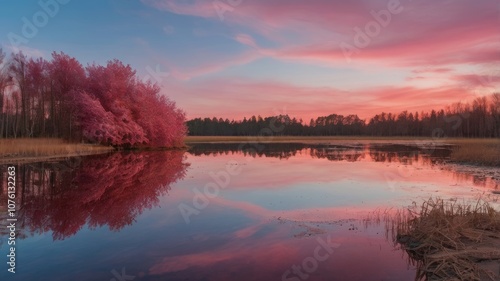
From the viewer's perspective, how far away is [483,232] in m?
7.79

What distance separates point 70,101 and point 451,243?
3724cm

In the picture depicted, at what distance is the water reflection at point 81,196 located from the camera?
9.56 m

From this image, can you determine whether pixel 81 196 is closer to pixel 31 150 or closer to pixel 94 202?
pixel 94 202

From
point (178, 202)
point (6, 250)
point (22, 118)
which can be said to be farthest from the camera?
point (22, 118)

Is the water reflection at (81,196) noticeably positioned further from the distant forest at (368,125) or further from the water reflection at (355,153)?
the distant forest at (368,125)

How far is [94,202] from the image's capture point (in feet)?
40.0

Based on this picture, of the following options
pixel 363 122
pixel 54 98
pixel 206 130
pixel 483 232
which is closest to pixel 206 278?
pixel 483 232

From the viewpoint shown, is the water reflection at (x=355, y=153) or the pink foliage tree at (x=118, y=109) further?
the pink foliage tree at (x=118, y=109)

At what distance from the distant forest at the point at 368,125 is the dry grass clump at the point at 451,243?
98.5 meters

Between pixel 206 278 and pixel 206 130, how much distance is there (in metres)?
142

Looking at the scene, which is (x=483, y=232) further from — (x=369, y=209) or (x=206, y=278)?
(x=206, y=278)

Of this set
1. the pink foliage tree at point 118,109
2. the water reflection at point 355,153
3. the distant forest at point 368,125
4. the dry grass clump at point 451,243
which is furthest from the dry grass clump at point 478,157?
the distant forest at point 368,125

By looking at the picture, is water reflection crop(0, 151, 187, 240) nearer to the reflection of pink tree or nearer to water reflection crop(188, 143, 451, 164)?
the reflection of pink tree

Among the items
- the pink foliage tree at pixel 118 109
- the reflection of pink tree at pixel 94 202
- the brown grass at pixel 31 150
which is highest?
the pink foliage tree at pixel 118 109
